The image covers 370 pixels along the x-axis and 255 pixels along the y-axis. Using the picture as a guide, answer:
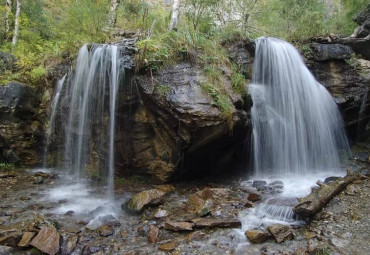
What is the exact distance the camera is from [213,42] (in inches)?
333

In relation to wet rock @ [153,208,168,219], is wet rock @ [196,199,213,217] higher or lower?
higher

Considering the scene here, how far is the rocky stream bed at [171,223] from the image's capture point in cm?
427

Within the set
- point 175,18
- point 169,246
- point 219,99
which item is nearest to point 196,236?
point 169,246

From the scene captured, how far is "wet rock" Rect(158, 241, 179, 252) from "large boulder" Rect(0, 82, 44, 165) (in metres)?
5.88

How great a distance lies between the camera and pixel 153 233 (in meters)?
4.66

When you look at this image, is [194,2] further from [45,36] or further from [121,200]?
[45,36]

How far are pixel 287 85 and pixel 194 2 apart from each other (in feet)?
13.0

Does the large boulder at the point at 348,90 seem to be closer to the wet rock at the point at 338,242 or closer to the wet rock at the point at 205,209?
the wet rock at the point at 338,242

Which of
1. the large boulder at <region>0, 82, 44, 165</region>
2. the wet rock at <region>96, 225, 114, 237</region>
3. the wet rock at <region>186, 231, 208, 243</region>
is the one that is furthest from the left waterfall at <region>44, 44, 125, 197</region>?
the wet rock at <region>186, 231, 208, 243</region>

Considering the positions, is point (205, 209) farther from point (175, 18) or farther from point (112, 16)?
point (112, 16)

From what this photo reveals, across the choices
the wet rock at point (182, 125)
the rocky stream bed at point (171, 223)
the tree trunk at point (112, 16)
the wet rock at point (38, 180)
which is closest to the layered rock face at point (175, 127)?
the wet rock at point (182, 125)

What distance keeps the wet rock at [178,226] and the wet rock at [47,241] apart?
5.42ft

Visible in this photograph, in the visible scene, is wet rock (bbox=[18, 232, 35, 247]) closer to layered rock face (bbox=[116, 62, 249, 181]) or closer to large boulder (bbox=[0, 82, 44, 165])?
layered rock face (bbox=[116, 62, 249, 181])

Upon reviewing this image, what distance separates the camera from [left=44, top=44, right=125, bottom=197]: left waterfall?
23.7 feet
